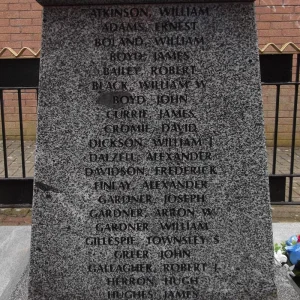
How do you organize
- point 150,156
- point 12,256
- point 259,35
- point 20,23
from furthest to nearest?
point 20,23 → point 259,35 → point 12,256 → point 150,156

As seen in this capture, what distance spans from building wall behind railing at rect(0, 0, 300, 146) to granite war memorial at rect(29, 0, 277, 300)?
5643 mm

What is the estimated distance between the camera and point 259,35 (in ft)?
26.0

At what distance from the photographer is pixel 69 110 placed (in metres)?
2.51

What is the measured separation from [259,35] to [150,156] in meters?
6.00

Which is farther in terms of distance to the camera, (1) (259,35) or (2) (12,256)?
(1) (259,35)

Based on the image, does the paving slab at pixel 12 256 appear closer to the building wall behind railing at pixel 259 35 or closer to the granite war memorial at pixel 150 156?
the granite war memorial at pixel 150 156

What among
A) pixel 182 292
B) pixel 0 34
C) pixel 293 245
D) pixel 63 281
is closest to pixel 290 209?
pixel 293 245

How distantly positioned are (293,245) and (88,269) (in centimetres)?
147

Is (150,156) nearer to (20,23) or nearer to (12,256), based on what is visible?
(12,256)

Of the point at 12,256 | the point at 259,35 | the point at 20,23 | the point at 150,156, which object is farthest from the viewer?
the point at 20,23

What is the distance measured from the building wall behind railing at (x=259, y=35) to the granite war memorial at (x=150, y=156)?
18.5 ft

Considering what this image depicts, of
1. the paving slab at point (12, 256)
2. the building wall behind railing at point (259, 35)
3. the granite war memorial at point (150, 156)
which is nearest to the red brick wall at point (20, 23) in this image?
the building wall behind railing at point (259, 35)

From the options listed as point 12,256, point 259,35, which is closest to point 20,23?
point 259,35

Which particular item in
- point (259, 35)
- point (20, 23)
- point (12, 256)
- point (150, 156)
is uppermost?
point (20, 23)
